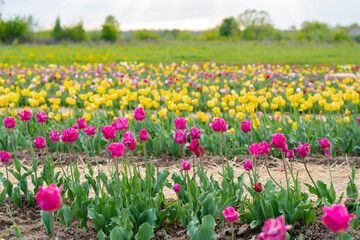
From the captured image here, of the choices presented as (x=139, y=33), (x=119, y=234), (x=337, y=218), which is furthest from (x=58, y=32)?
(x=337, y=218)

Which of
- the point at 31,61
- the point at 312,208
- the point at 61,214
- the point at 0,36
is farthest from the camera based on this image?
the point at 0,36

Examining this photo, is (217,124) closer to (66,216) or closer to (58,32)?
(66,216)

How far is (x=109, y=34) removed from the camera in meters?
46.1

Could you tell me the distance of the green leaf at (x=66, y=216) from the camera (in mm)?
2596

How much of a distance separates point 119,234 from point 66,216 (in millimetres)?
622

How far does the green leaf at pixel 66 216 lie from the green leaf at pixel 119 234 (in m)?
0.59

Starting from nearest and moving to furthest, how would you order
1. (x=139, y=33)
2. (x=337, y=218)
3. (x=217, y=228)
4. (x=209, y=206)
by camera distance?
(x=337, y=218)
(x=209, y=206)
(x=217, y=228)
(x=139, y=33)

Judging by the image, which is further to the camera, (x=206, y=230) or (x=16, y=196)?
(x=16, y=196)

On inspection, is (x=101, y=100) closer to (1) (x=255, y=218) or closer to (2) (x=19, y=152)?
(2) (x=19, y=152)

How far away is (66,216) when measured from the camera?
2.61 m

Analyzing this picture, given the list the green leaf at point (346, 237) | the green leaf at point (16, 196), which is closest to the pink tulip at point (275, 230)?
the green leaf at point (346, 237)

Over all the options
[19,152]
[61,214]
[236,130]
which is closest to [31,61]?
[19,152]

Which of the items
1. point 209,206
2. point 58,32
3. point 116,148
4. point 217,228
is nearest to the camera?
point 116,148

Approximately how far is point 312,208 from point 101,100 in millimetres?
2843
